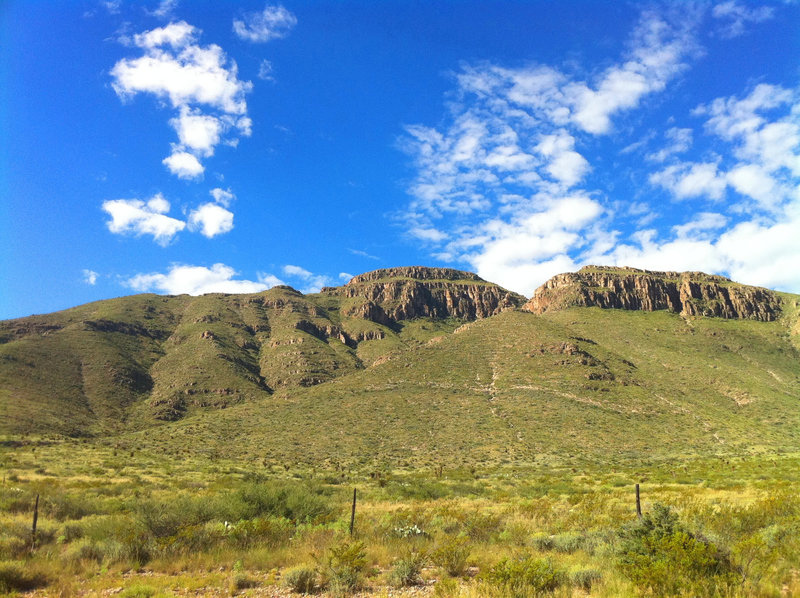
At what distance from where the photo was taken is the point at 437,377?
76.7 m

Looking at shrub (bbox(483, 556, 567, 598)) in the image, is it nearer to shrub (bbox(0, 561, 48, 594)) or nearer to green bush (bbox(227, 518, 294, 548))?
green bush (bbox(227, 518, 294, 548))

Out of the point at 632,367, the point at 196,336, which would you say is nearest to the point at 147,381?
the point at 196,336

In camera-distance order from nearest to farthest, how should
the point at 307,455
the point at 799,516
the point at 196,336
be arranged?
the point at 799,516
the point at 307,455
the point at 196,336

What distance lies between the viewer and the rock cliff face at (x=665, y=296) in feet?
358

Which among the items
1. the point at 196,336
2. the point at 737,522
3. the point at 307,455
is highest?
the point at 196,336

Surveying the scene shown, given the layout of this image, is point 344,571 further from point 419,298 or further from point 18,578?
point 419,298

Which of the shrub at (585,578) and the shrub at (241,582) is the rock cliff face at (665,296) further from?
the shrub at (241,582)

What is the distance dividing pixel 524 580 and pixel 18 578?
1134 cm

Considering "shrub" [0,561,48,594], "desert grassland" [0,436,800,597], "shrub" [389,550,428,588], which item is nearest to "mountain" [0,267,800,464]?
"desert grassland" [0,436,800,597]

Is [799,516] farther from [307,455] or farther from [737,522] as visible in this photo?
[307,455]

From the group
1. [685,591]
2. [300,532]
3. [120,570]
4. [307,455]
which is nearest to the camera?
[685,591]

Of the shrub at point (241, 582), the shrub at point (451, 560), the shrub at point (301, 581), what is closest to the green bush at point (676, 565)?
the shrub at point (451, 560)

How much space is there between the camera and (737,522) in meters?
11.4

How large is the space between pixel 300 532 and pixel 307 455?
120ft
